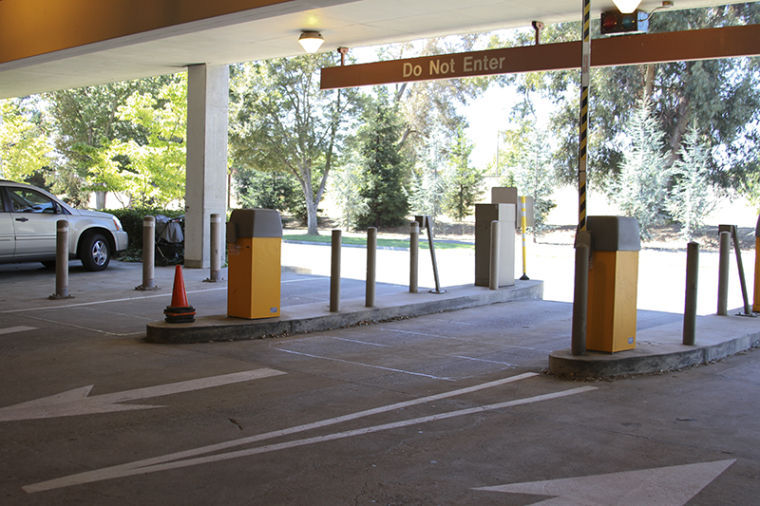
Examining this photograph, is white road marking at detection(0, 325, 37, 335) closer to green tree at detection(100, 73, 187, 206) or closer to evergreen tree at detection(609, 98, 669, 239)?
green tree at detection(100, 73, 187, 206)

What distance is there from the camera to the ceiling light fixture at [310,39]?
1250cm

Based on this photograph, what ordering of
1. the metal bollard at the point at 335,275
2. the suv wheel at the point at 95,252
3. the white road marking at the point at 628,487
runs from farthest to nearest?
the suv wheel at the point at 95,252 → the metal bollard at the point at 335,275 → the white road marking at the point at 628,487

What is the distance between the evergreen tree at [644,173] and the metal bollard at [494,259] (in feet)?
73.1

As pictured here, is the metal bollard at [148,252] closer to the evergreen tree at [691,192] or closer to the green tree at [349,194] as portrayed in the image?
the evergreen tree at [691,192]

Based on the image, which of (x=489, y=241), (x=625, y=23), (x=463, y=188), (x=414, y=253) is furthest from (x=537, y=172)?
(x=625, y=23)

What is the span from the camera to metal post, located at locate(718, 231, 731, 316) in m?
9.52

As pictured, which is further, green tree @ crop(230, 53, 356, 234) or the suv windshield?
green tree @ crop(230, 53, 356, 234)

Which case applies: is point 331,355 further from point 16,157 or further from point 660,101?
point 660,101

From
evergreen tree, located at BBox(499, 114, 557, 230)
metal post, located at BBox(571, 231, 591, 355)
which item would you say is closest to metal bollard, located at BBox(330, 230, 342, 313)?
metal post, located at BBox(571, 231, 591, 355)

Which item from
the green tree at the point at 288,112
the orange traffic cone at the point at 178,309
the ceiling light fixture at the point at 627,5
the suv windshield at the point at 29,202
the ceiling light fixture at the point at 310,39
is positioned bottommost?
the orange traffic cone at the point at 178,309

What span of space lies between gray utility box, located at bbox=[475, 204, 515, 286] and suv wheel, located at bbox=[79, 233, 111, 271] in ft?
27.3

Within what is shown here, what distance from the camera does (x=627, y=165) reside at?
3359 cm

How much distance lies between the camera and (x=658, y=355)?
23.4ft

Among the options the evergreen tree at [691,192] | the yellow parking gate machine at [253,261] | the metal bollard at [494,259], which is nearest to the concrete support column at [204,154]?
the metal bollard at [494,259]
